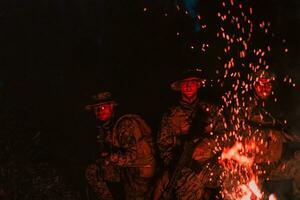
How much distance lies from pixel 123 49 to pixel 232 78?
2.22 meters

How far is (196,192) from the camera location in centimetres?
810

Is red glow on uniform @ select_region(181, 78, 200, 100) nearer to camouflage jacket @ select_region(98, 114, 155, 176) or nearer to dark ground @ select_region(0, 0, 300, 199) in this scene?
camouflage jacket @ select_region(98, 114, 155, 176)

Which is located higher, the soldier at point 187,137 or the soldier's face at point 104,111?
the soldier's face at point 104,111

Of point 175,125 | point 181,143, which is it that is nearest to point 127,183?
point 181,143

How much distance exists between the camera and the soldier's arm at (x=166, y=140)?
8.38m

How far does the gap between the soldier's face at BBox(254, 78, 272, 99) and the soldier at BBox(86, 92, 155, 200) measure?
6.01ft

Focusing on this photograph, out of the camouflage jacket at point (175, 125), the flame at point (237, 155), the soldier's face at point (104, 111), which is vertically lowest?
the flame at point (237, 155)

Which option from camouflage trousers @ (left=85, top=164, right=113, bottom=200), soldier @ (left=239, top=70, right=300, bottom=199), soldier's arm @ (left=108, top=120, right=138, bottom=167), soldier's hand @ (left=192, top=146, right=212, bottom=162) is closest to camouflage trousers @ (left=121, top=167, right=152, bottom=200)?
soldier's arm @ (left=108, top=120, right=138, bottom=167)

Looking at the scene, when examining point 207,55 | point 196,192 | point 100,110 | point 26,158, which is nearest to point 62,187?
point 26,158

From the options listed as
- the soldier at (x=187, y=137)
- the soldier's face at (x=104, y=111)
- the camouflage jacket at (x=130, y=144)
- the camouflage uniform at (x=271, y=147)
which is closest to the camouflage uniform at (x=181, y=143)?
the soldier at (x=187, y=137)

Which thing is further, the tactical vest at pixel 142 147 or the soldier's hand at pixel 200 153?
the tactical vest at pixel 142 147

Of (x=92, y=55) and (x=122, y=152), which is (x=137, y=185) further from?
(x=92, y=55)

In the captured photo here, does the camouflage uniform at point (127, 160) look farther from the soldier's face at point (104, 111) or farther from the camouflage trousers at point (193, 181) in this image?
the camouflage trousers at point (193, 181)

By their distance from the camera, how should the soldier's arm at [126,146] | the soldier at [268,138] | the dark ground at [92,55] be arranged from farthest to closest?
the dark ground at [92,55] → the soldier at [268,138] → the soldier's arm at [126,146]
